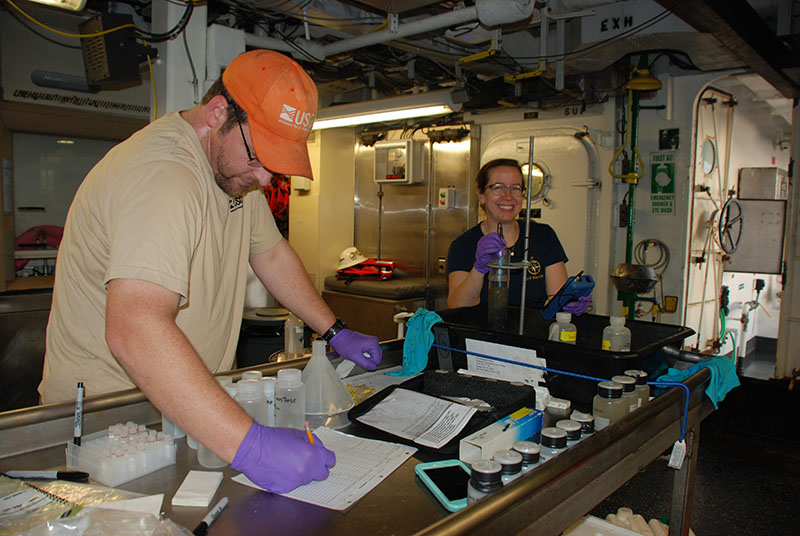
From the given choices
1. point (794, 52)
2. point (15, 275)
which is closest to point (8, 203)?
point (15, 275)

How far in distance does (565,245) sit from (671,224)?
79 cm

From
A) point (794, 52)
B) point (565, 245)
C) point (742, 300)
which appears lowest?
point (742, 300)

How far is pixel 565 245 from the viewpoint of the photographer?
4.48 metres

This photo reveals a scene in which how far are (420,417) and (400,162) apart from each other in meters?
4.36

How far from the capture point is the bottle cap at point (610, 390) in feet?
4.48

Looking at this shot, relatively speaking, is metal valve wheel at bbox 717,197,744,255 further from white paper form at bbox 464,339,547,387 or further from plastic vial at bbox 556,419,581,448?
plastic vial at bbox 556,419,581,448

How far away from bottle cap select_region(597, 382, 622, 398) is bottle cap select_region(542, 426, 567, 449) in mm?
214

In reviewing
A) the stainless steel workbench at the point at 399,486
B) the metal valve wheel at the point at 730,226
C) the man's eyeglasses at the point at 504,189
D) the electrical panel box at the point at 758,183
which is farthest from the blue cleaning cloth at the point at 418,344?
the electrical panel box at the point at 758,183

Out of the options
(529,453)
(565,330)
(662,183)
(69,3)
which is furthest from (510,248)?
(662,183)

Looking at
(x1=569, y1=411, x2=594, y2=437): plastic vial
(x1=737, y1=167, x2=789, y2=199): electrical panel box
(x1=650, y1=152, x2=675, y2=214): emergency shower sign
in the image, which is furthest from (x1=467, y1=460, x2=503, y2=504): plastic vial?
(x1=737, y1=167, x2=789, y2=199): electrical panel box

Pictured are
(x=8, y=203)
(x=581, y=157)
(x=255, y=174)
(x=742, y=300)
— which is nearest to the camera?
(x=255, y=174)

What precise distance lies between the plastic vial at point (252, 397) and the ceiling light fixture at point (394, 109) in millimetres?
2675

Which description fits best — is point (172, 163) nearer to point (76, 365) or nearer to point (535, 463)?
point (76, 365)

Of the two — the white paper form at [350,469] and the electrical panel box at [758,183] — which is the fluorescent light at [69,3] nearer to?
the white paper form at [350,469]
